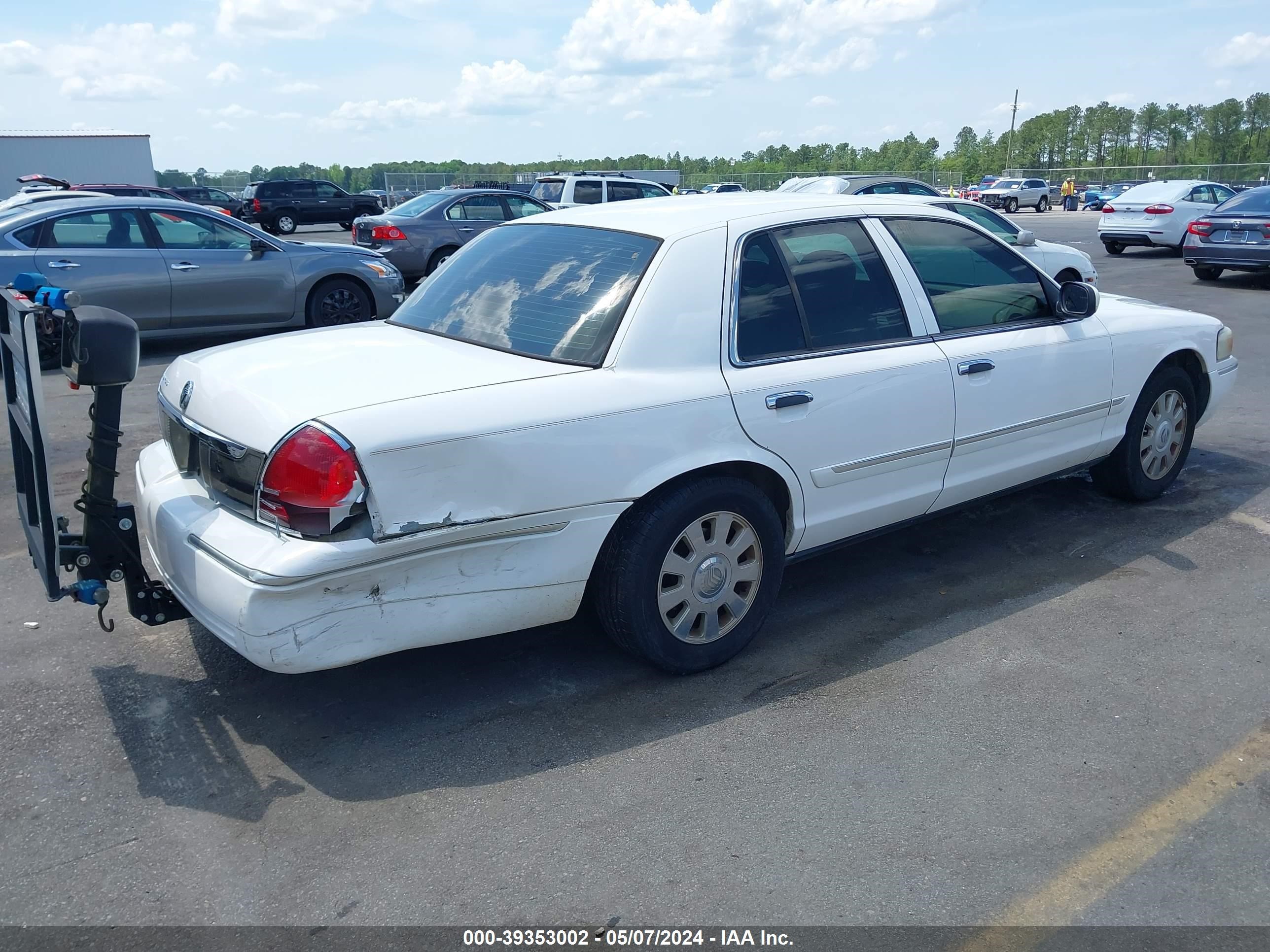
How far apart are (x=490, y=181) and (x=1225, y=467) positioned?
4469 centimetres

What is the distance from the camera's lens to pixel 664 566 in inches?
144

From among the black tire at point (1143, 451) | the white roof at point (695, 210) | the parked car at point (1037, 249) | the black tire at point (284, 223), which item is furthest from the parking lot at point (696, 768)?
the black tire at point (284, 223)

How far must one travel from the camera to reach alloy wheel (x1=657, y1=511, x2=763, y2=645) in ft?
12.2

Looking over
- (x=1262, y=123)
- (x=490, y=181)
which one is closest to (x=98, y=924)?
(x=490, y=181)

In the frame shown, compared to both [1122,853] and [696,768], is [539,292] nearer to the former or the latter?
[696,768]

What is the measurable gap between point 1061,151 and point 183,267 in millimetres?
122491

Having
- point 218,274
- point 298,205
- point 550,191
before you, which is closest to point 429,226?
point 550,191

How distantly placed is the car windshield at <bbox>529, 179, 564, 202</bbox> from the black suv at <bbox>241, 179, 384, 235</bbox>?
17.5 metres

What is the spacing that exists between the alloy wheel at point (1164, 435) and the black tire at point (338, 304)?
751 centimetres

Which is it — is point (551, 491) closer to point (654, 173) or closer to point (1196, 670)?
point (1196, 670)

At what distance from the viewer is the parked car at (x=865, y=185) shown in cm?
1552

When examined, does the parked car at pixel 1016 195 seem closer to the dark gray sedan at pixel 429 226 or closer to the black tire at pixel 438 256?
the dark gray sedan at pixel 429 226

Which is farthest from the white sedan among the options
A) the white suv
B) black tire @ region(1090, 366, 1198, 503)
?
the white suv

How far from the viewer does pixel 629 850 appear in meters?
2.90
